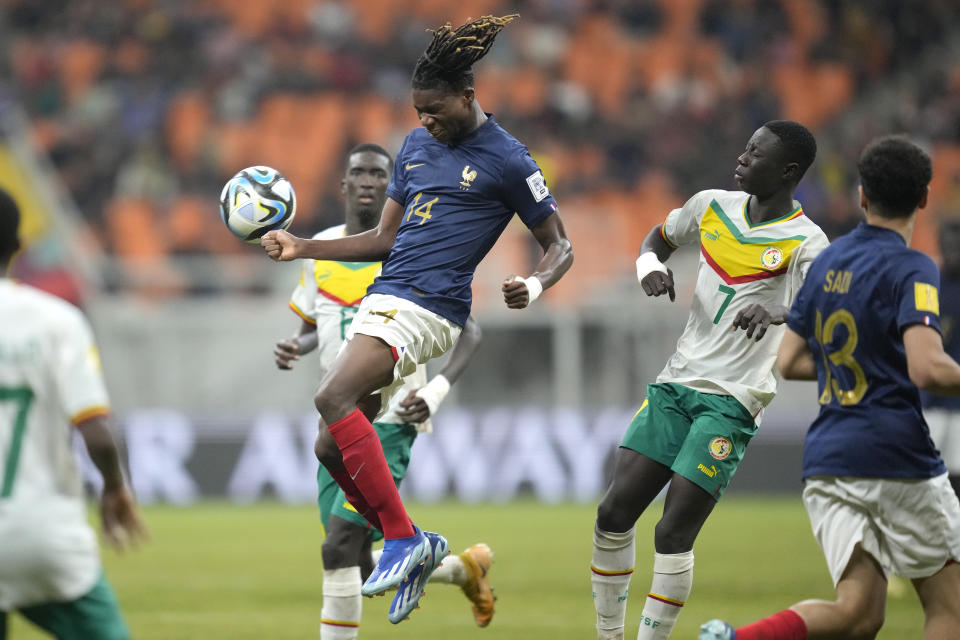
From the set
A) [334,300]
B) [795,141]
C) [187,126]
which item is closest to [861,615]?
[795,141]

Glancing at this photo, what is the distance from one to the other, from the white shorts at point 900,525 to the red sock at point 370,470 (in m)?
2.00

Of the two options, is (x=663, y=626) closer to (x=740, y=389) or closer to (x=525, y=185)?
(x=740, y=389)

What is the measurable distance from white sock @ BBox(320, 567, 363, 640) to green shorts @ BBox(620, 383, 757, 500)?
5.20 feet

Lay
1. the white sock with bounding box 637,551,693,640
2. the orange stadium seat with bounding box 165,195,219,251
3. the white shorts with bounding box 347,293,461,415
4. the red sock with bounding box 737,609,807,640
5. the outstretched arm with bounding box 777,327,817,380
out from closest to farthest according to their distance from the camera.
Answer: the red sock with bounding box 737,609,807,640 → the outstretched arm with bounding box 777,327,817,380 → the white shorts with bounding box 347,293,461,415 → the white sock with bounding box 637,551,693,640 → the orange stadium seat with bounding box 165,195,219,251

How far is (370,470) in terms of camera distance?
5910 mm

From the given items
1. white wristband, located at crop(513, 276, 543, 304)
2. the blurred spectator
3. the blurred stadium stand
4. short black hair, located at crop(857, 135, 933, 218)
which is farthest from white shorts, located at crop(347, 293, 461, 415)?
the blurred spectator

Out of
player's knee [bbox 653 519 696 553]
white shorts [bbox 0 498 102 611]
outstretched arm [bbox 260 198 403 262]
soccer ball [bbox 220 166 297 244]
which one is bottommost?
player's knee [bbox 653 519 696 553]

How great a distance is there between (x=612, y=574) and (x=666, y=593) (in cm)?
34

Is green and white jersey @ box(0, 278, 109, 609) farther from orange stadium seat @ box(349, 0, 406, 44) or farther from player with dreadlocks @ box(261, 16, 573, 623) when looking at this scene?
orange stadium seat @ box(349, 0, 406, 44)

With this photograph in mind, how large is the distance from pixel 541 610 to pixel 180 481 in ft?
29.5

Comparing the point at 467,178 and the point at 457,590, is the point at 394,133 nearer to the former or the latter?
the point at 457,590

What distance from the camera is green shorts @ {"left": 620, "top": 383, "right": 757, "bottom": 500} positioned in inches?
244

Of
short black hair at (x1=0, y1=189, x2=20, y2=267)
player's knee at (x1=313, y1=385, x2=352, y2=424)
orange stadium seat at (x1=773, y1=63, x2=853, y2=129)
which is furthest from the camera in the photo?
orange stadium seat at (x1=773, y1=63, x2=853, y2=129)

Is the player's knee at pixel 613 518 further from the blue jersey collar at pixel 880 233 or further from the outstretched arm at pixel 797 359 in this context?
the blue jersey collar at pixel 880 233
